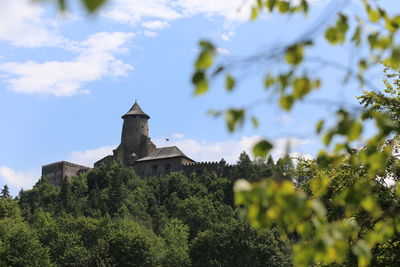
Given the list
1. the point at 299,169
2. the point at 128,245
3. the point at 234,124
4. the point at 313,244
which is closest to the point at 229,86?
the point at 234,124

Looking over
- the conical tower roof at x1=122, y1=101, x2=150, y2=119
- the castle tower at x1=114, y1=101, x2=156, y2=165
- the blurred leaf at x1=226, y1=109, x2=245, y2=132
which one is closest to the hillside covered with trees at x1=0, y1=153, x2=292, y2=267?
the castle tower at x1=114, y1=101, x2=156, y2=165

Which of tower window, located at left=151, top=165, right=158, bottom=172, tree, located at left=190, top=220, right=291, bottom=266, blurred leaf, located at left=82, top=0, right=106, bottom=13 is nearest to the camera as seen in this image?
blurred leaf, located at left=82, top=0, right=106, bottom=13

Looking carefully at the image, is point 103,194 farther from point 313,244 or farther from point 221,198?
point 313,244

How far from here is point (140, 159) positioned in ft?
404

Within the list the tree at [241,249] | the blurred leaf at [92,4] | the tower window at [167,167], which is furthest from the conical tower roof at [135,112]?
the blurred leaf at [92,4]

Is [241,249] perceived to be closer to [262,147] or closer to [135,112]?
[135,112]

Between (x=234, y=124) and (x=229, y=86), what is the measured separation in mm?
367

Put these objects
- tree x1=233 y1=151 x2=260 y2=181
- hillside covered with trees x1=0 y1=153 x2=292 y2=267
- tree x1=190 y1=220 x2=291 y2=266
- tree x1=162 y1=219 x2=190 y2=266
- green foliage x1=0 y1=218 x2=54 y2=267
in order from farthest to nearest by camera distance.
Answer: tree x1=233 y1=151 x2=260 y2=181
tree x1=162 y1=219 x2=190 y2=266
hillside covered with trees x1=0 y1=153 x2=292 y2=267
tree x1=190 y1=220 x2=291 y2=266
green foliage x1=0 y1=218 x2=54 y2=267

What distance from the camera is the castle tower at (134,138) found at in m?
126

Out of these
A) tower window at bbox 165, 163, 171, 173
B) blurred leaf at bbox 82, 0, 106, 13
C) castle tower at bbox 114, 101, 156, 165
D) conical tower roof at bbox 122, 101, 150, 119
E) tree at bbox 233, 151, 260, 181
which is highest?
conical tower roof at bbox 122, 101, 150, 119

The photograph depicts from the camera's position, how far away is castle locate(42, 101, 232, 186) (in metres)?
117

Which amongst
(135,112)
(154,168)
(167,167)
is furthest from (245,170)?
(135,112)

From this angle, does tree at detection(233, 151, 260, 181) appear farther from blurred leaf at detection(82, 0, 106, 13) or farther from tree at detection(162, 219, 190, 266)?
blurred leaf at detection(82, 0, 106, 13)

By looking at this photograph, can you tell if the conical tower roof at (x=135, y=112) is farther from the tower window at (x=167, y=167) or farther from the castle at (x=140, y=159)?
the tower window at (x=167, y=167)
